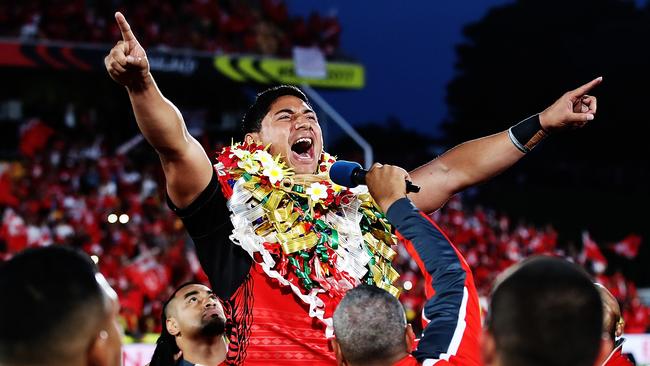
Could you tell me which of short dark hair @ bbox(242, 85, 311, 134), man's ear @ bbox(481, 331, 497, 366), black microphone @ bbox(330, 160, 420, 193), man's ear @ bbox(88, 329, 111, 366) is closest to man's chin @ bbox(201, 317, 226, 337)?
short dark hair @ bbox(242, 85, 311, 134)

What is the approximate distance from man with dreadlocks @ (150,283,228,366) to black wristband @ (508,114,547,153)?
188 centimetres

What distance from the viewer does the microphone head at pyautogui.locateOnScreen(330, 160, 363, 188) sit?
9.36ft

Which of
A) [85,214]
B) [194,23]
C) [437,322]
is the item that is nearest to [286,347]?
[437,322]

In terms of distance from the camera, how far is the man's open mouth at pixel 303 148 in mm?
3502

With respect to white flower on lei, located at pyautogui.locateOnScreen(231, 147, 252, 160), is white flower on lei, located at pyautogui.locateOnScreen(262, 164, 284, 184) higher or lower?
lower

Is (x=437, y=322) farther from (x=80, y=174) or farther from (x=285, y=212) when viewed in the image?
(x=80, y=174)

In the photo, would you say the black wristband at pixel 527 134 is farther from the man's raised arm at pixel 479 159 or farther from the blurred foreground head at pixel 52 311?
Answer: the blurred foreground head at pixel 52 311

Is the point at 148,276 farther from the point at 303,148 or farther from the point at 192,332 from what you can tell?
the point at 303,148

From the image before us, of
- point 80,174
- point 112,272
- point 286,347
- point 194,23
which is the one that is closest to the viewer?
point 286,347

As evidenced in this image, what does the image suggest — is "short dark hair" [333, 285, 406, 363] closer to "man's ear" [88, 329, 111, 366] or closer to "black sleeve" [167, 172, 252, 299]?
"man's ear" [88, 329, 111, 366]

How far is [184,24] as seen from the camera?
56.1 ft

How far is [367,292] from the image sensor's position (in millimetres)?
2428

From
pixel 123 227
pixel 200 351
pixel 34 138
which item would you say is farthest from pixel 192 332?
pixel 34 138

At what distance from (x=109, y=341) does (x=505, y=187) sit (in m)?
25.3
